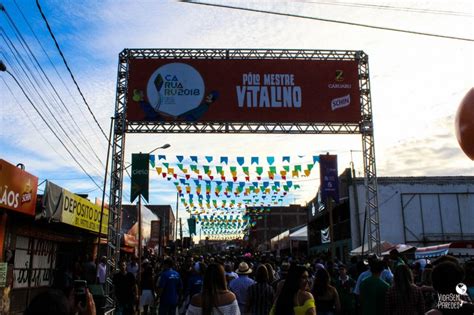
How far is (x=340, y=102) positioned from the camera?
16.9m

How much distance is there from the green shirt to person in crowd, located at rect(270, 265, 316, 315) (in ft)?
7.10

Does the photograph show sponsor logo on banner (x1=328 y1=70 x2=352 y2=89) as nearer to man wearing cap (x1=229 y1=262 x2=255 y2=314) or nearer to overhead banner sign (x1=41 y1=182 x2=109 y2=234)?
overhead banner sign (x1=41 y1=182 x2=109 y2=234)

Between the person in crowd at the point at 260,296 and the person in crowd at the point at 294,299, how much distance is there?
229 centimetres

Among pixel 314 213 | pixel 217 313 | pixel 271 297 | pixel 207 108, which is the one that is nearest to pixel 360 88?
pixel 207 108

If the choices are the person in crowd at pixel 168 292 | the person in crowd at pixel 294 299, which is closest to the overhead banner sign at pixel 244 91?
the person in crowd at pixel 168 292

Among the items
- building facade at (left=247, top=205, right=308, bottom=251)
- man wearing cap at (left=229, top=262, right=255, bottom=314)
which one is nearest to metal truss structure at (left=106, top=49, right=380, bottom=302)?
man wearing cap at (left=229, top=262, right=255, bottom=314)

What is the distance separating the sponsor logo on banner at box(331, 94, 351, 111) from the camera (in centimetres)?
1688

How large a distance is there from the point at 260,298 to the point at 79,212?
41.3 ft

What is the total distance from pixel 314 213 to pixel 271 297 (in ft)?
114

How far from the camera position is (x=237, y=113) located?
54.9 ft

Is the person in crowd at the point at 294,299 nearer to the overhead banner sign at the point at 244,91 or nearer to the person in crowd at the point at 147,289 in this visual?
the person in crowd at the point at 147,289

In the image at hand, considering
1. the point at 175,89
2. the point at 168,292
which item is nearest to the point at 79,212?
the point at 175,89

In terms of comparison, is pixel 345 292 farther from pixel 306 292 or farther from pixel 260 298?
pixel 306 292

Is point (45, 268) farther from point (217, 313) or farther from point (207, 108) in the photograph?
point (217, 313)
